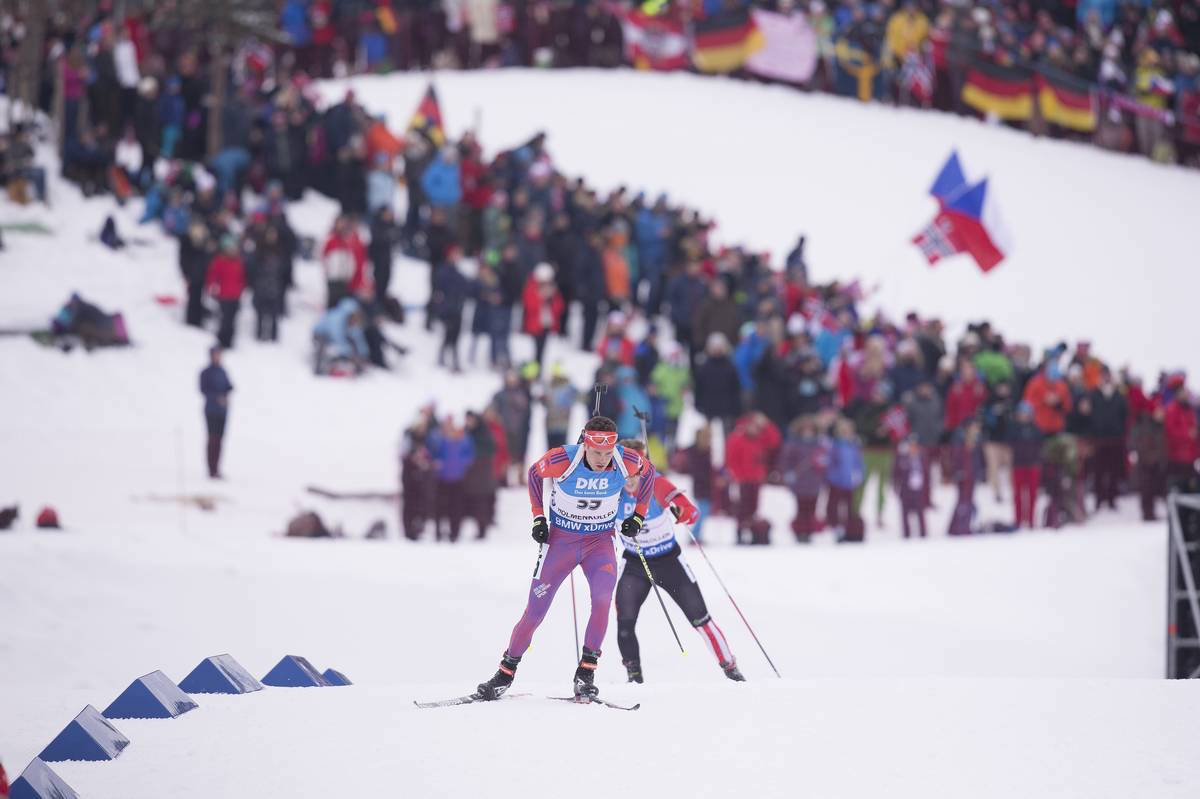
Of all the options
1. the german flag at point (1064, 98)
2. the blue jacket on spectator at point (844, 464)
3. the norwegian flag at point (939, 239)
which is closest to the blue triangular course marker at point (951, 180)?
the norwegian flag at point (939, 239)

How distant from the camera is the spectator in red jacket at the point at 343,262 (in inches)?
801

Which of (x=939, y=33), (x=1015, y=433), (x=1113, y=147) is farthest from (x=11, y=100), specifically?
(x=1113, y=147)

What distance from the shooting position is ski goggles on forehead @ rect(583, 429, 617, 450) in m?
9.01

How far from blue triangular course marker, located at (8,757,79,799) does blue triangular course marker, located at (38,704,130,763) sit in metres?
0.52

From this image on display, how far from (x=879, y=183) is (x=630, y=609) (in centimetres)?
2061

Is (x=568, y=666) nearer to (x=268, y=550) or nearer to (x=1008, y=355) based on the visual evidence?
(x=268, y=550)

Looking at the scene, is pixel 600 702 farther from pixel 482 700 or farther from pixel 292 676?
pixel 292 676

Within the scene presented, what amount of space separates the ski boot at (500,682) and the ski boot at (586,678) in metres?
0.34

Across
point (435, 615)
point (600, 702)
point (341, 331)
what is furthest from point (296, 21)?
point (600, 702)

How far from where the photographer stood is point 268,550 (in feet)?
48.5

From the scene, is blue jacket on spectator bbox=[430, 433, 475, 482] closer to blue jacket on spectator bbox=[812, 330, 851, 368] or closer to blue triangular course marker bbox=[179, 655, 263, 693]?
blue jacket on spectator bbox=[812, 330, 851, 368]

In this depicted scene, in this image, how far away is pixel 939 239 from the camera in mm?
20453

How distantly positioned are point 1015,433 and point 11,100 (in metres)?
13.2

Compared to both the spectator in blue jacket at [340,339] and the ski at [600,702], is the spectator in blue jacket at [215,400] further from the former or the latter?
the ski at [600,702]
